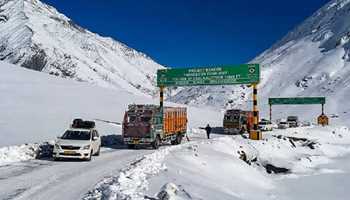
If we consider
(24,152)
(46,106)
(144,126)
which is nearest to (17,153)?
(24,152)

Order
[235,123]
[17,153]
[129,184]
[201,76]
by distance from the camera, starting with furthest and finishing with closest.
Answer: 1. [235,123]
2. [201,76]
3. [17,153]
4. [129,184]

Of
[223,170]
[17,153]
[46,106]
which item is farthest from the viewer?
[46,106]

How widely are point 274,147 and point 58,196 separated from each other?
117 ft

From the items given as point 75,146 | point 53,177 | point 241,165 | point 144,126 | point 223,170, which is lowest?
point 223,170

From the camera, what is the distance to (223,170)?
33.4m

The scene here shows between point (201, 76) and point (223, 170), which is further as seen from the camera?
point (201, 76)

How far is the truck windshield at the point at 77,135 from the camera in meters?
31.3

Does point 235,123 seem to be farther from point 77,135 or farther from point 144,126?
point 77,135

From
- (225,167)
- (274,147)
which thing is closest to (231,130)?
(274,147)

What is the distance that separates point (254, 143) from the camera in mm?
49156

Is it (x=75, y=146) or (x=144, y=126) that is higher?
(x=144, y=126)

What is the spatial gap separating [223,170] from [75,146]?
359 inches

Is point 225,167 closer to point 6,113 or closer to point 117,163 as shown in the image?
point 117,163

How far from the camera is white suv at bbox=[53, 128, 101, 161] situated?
2944 cm
